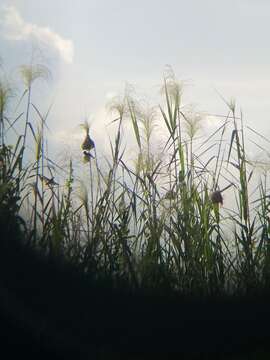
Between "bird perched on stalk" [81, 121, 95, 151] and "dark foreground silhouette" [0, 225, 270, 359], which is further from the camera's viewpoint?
"bird perched on stalk" [81, 121, 95, 151]

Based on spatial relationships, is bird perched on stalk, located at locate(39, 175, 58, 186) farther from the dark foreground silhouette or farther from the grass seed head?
the grass seed head

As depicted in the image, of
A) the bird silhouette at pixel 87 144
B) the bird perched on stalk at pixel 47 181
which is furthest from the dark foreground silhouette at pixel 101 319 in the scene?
the bird silhouette at pixel 87 144

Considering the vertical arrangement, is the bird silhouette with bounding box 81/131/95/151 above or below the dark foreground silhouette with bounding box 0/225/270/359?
above

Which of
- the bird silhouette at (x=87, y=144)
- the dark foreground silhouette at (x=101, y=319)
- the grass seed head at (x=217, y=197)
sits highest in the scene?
the bird silhouette at (x=87, y=144)

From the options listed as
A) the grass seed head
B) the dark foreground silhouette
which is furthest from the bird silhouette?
the dark foreground silhouette

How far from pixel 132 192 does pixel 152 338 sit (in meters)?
1.03

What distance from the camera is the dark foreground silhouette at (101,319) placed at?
2.67 meters

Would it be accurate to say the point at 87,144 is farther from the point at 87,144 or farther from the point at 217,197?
the point at 217,197

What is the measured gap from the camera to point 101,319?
2818mm

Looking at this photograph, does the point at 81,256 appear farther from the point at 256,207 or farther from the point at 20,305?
the point at 256,207

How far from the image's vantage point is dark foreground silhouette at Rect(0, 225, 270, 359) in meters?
2.67

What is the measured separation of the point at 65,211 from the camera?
11.2 ft

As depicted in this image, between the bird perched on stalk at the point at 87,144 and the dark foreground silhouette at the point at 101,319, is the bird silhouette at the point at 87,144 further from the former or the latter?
the dark foreground silhouette at the point at 101,319

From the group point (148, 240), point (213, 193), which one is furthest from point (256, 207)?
point (148, 240)
